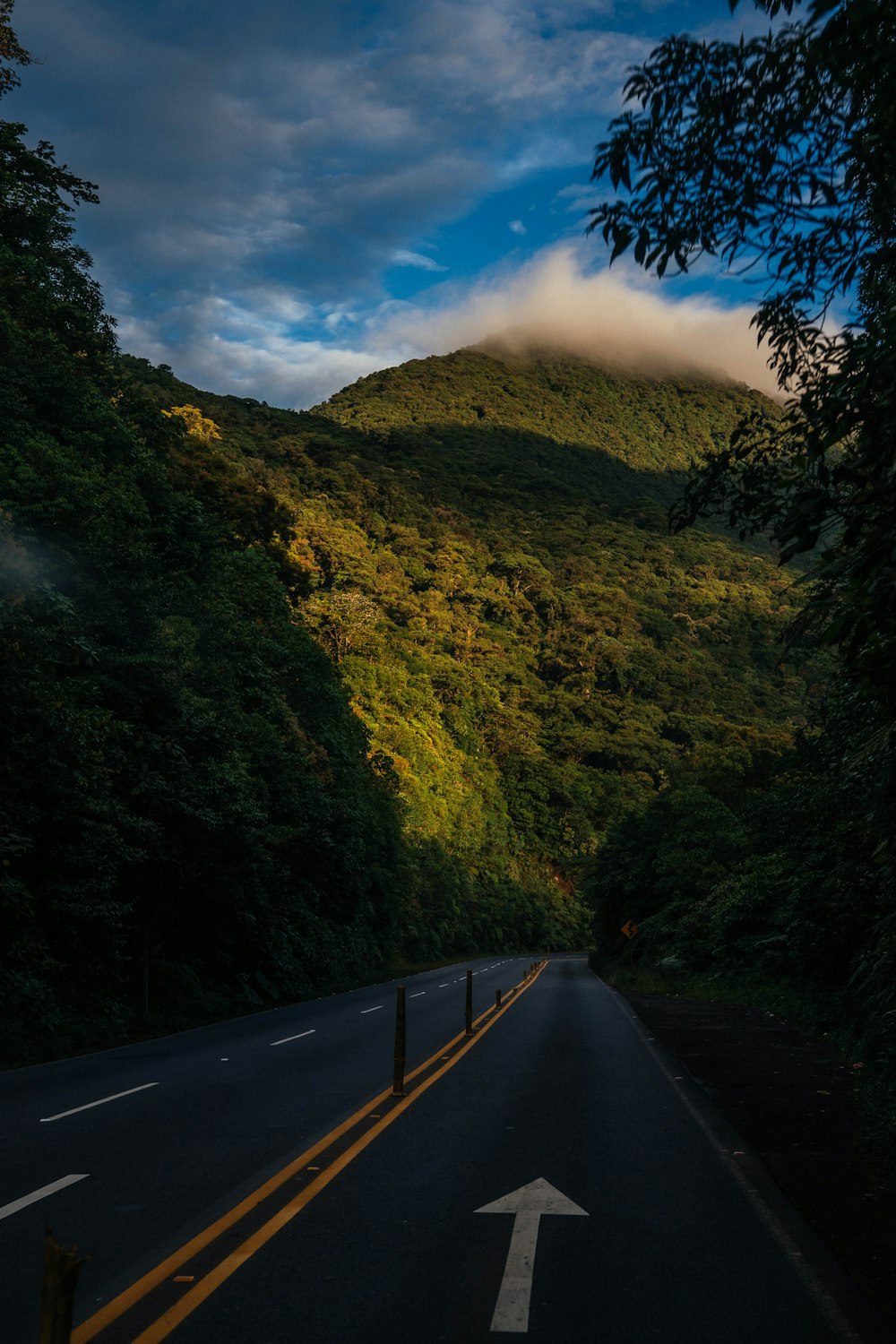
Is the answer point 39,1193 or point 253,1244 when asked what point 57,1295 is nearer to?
point 253,1244

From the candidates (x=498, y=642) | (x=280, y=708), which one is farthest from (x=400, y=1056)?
(x=498, y=642)

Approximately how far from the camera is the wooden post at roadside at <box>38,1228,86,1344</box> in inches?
Result: 101

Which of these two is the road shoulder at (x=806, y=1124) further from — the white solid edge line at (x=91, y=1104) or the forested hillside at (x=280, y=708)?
the forested hillside at (x=280, y=708)

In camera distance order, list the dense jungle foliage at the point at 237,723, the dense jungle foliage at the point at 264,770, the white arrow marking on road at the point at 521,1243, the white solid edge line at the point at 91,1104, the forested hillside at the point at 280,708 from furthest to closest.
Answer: the forested hillside at the point at 280,708
the dense jungle foliage at the point at 237,723
the dense jungle foliage at the point at 264,770
the white solid edge line at the point at 91,1104
the white arrow marking on road at the point at 521,1243

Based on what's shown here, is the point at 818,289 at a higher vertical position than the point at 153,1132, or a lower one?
higher

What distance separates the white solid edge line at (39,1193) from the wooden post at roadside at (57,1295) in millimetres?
5002

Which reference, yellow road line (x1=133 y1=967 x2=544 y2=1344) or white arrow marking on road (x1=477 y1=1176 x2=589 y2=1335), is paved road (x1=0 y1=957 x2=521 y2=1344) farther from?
white arrow marking on road (x1=477 y1=1176 x2=589 y2=1335)

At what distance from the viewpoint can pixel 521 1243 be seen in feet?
20.7

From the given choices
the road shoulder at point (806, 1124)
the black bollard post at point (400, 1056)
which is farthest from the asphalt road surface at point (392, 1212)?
the road shoulder at point (806, 1124)

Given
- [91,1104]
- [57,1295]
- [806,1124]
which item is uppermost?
[57,1295]

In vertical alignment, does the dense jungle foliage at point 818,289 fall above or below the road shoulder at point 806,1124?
above

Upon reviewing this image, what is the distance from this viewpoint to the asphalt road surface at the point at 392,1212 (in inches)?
202

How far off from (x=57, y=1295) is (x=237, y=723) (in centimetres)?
2394

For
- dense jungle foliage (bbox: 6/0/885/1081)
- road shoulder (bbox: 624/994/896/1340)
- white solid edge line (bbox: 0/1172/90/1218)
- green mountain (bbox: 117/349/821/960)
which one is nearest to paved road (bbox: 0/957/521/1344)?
white solid edge line (bbox: 0/1172/90/1218)
